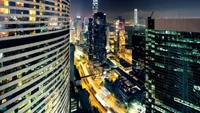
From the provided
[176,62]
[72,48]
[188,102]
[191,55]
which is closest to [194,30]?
[191,55]

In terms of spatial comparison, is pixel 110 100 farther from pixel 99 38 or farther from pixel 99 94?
pixel 99 38

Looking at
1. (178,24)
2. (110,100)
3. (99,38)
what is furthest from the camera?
(99,38)

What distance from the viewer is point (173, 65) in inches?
1954

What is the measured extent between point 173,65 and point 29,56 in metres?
37.2

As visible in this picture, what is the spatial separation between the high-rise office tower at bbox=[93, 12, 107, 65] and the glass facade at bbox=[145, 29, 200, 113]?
3338 inches

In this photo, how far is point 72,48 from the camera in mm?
92250

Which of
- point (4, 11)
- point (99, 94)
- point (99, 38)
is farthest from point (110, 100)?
point (4, 11)

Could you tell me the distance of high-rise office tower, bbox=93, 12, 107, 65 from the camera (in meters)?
140

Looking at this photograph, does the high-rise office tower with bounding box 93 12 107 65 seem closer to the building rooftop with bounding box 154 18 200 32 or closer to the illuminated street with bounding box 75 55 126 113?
the illuminated street with bounding box 75 55 126 113

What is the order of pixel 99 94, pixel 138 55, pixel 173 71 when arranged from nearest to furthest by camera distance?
1. pixel 173 71
2. pixel 99 94
3. pixel 138 55

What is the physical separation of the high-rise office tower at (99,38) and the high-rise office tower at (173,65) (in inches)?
3338

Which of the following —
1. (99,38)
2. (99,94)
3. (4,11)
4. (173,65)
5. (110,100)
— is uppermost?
(4,11)

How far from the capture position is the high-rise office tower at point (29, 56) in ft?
82.4

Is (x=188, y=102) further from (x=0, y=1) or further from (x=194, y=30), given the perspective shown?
(x=0, y=1)
